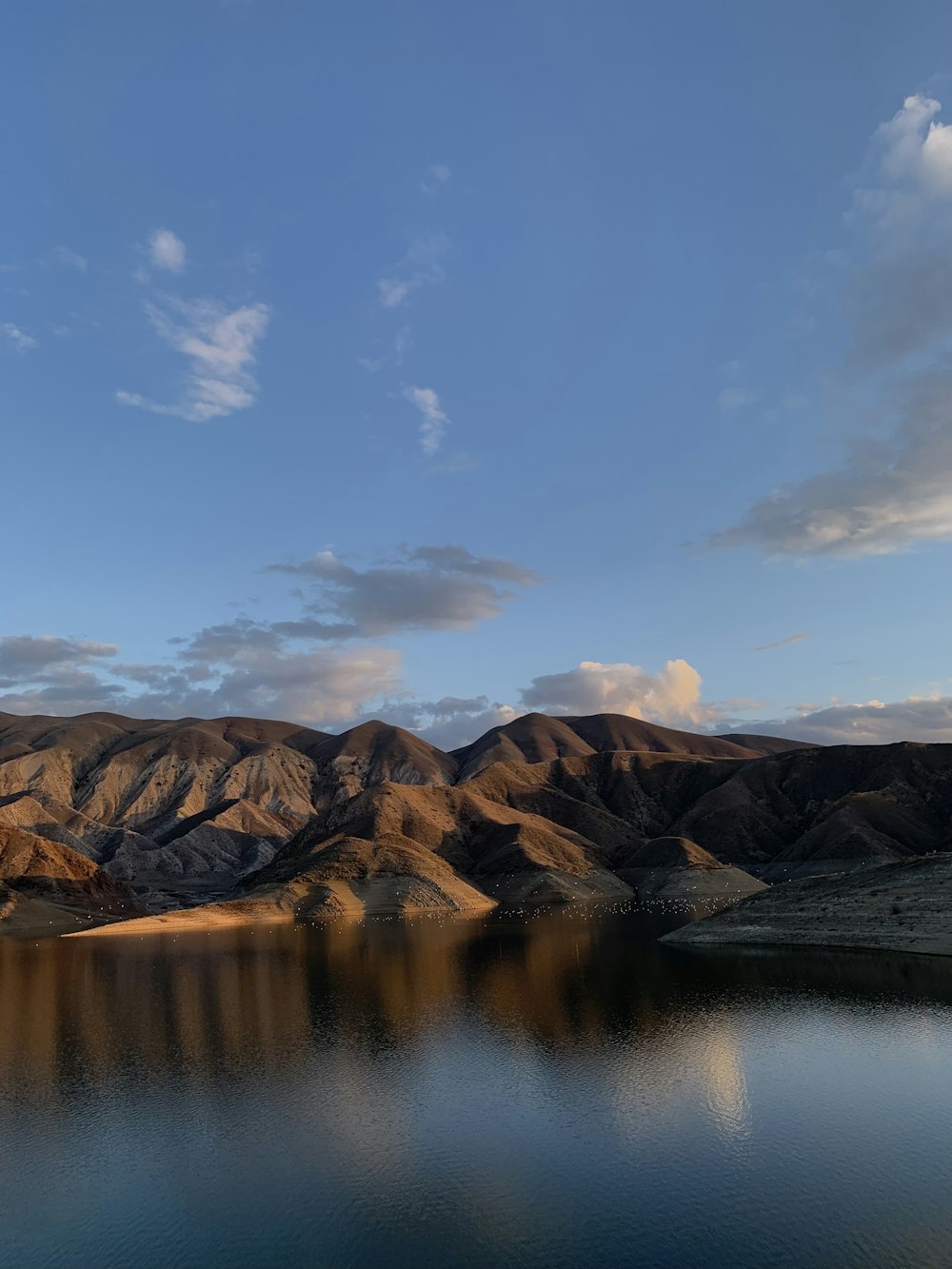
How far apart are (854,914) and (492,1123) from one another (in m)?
70.6

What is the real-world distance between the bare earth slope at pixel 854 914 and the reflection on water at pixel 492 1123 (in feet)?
28.5

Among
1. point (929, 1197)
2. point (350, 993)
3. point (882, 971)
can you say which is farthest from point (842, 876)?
point (929, 1197)

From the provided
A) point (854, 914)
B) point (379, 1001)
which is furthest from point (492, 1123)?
point (854, 914)

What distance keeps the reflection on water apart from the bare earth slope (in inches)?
342

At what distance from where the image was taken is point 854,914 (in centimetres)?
9506

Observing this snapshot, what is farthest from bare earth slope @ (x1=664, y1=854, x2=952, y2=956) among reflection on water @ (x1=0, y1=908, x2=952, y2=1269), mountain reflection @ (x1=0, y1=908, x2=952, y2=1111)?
reflection on water @ (x1=0, y1=908, x2=952, y2=1269)

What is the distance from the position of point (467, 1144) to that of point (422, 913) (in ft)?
500

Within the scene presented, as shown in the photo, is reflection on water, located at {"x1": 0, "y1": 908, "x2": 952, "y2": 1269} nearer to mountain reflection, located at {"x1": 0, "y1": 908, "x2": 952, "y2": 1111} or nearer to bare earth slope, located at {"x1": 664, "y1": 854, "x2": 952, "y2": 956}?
mountain reflection, located at {"x1": 0, "y1": 908, "x2": 952, "y2": 1111}

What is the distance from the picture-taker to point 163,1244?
28625 mm

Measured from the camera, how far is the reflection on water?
2772cm

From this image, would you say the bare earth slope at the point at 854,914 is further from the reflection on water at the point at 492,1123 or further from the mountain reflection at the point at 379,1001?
the reflection on water at the point at 492,1123

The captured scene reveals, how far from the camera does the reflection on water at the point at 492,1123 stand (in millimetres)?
27719

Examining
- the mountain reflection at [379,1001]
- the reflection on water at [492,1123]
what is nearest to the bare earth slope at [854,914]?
the mountain reflection at [379,1001]

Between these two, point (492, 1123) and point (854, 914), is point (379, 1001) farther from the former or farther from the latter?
point (854, 914)
